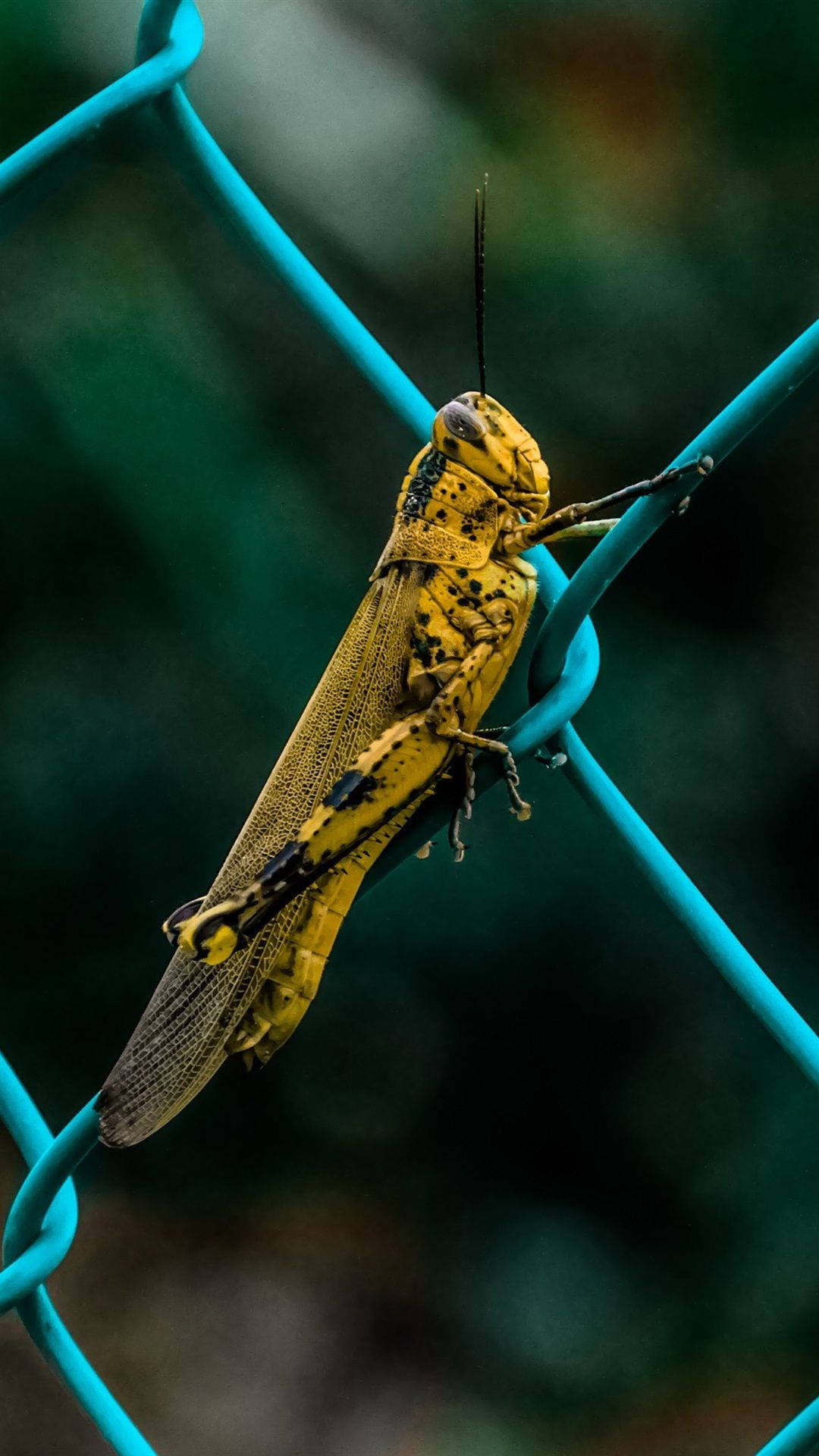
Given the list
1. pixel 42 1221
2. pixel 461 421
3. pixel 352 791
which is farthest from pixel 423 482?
pixel 42 1221

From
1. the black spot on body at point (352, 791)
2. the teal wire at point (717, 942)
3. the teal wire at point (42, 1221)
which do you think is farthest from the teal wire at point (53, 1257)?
the teal wire at point (717, 942)

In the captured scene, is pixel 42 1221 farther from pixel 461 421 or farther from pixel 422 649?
pixel 461 421

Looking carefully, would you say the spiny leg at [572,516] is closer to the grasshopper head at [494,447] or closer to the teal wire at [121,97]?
the grasshopper head at [494,447]

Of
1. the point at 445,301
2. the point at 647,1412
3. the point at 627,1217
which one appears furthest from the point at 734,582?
the point at 647,1412

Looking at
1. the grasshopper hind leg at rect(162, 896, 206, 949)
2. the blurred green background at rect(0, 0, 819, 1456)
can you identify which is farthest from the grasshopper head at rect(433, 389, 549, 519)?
the blurred green background at rect(0, 0, 819, 1456)

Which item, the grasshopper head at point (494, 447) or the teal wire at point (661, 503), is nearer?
the teal wire at point (661, 503)

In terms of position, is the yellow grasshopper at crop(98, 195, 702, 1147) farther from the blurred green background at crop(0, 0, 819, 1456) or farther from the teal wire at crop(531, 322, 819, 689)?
the blurred green background at crop(0, 0, 819, 1456)
